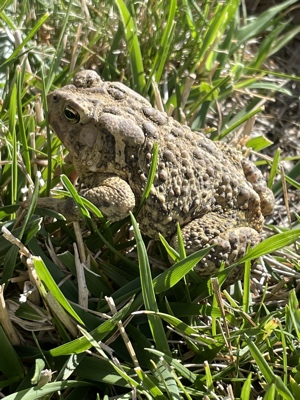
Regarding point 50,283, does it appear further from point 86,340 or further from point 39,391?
point 39,391

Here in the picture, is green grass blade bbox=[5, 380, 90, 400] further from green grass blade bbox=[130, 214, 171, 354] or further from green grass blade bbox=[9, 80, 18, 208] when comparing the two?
green grass blade bbox=[9, 80, 18, 208]

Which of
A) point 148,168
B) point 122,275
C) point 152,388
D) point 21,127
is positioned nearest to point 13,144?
point 21,127

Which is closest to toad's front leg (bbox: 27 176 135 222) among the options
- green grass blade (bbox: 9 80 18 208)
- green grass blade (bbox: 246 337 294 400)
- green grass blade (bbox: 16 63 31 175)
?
green grass blade (bbox: 9 80 18 208)

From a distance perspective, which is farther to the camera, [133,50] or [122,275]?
[133,50]

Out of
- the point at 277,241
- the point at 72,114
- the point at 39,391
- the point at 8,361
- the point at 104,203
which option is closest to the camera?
the point at 39,391

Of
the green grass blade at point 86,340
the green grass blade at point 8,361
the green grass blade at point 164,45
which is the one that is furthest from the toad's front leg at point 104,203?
the green grass blade at point 164,45

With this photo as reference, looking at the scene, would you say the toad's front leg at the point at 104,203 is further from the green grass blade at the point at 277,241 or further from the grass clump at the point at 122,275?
the green grass blade at the point at 277,241

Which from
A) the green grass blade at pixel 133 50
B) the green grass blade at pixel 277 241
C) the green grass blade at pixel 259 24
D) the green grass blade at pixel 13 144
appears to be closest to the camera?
the green grass blade at pixel 277 241
